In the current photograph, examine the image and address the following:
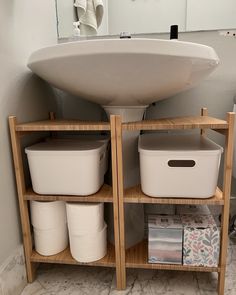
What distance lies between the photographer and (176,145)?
32.3 inches

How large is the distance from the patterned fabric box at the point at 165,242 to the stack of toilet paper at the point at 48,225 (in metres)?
0.31

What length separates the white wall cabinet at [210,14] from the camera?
1.01 m

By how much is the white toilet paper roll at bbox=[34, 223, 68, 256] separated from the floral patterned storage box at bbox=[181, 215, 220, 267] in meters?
0.43

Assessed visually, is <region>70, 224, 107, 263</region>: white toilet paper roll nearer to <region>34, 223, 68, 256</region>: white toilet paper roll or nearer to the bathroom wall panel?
<region>34, 223, 68, 256</region>: white toilet paper roll

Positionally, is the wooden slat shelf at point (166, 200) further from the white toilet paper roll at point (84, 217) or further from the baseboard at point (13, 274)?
the baseboard at point (13, 274)

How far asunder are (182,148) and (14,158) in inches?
21.2

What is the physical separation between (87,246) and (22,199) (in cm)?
27

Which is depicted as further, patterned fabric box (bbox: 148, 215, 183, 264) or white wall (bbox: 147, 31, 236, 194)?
white wall (bbox: 147, 31, 236, 194)

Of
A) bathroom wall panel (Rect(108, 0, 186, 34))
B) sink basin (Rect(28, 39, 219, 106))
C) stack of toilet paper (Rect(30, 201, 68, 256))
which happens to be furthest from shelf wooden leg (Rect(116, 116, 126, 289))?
bathroom wall panel (Rect(108, 0, 186, 34))

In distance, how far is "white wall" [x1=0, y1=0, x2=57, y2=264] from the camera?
0.75 m

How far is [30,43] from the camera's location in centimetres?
91

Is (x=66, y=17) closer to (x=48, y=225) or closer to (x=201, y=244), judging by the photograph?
(x=48, y=225)

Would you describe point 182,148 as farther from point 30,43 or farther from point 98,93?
point 30,43

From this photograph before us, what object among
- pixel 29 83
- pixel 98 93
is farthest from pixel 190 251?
pixel 29 83
